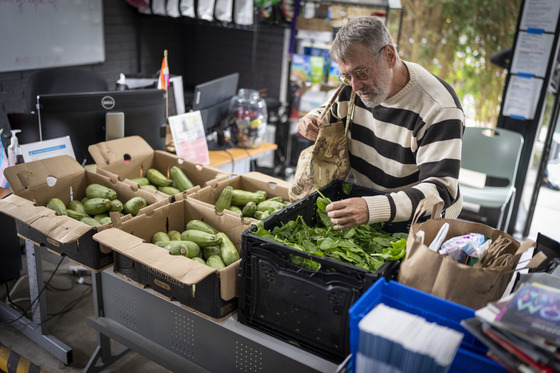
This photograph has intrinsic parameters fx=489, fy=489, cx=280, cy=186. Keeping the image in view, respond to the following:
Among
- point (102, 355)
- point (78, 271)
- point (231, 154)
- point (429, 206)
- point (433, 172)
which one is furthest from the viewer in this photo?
point (231, 154)

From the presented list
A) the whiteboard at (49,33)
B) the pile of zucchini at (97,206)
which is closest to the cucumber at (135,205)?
the pile of zucchini at (97,206)

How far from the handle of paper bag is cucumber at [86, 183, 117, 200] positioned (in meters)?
1.27

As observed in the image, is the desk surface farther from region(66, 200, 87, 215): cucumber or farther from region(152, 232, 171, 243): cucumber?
region(152, 232, 171, 243): cucumber

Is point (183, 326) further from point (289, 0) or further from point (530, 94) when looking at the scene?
point (289, 0)

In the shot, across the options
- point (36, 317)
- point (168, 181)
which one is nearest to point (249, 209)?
point (168, 181)

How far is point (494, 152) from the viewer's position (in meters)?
3.54

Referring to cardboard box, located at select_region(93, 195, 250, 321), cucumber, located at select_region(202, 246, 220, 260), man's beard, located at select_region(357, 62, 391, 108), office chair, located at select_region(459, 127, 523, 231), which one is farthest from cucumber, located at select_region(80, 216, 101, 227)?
office chair, located at select_region(459, 127, 523, 231)

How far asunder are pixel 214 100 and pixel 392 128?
1710 millimetres

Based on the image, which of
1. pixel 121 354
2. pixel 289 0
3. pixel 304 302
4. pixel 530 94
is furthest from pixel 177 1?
pixel 304 302

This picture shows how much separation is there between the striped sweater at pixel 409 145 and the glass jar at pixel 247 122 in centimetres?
130

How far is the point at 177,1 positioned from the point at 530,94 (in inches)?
129

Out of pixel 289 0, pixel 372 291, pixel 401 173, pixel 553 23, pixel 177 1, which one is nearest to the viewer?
pixel 372 291

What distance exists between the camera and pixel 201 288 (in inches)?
57.4

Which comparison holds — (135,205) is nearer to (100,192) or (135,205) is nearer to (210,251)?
(100,192)
